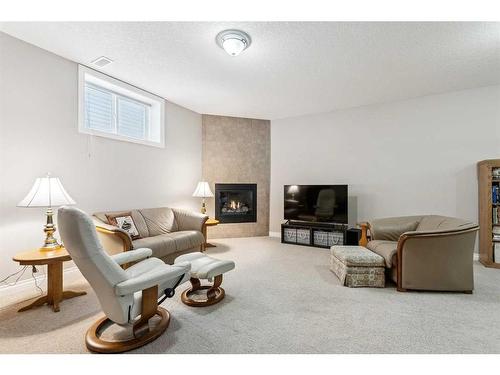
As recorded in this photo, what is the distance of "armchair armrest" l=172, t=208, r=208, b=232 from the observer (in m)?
4.05

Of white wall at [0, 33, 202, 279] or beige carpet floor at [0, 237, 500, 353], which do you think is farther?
white wall at [0, 33, 202, 279]

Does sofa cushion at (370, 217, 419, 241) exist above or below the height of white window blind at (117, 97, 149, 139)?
below

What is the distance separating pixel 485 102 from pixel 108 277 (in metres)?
5.46

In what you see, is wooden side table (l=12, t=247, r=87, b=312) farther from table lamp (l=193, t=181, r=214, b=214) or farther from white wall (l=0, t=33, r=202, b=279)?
table lamp (l=193, t=181, r=214, b=214)

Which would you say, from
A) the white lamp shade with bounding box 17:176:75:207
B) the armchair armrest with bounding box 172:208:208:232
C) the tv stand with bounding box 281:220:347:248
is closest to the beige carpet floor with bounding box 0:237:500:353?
the white lamp shade with bounding box 17:176:75:207

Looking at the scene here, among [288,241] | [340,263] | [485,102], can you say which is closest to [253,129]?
[288,241]

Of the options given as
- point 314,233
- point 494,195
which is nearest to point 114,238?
point 314,233

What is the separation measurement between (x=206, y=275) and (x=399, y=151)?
408 centimetres

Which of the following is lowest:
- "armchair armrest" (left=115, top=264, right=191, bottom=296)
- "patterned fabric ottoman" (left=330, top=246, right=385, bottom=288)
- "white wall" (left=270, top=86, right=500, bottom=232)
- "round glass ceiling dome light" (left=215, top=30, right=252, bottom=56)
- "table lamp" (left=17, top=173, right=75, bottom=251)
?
"patterned fabric ottoman" (left=330, top=246, right=385, bottom=288)

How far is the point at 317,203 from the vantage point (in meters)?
4.73

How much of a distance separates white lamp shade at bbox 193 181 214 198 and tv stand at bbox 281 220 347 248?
1.66 m

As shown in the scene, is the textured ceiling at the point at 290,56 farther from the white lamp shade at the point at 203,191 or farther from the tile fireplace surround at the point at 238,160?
the white lamp shade at the point at 203,191

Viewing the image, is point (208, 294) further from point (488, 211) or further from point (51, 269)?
point (488, 211)

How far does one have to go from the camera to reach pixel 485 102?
3842mm
